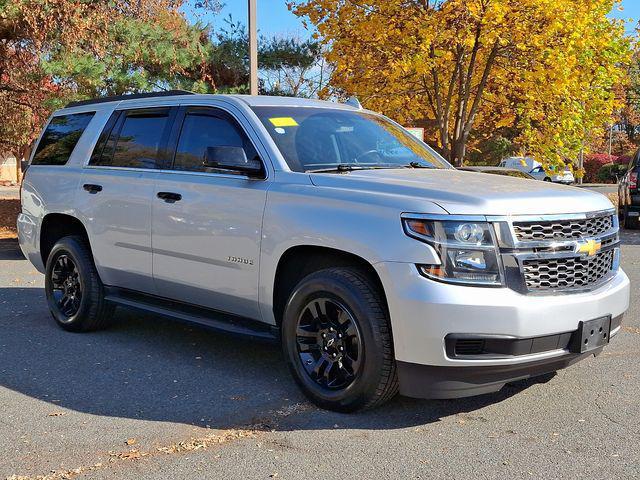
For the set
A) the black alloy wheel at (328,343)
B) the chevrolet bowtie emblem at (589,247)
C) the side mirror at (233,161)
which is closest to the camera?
the chevrolet bowtie emblem at (589,247)

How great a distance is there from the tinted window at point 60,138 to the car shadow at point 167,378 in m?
1.54

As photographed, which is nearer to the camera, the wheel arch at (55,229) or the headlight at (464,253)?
the headlight at (464,253)

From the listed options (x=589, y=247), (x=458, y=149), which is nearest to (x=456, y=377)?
(x=589, y=247)

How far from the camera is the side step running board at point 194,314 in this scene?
487 centimetres

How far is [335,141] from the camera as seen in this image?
205 inches

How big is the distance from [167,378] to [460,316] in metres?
2.29

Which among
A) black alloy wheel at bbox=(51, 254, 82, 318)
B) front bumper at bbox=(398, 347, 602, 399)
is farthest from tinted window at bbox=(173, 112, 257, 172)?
front bumper at bbox=(398, 347, 602, 399)

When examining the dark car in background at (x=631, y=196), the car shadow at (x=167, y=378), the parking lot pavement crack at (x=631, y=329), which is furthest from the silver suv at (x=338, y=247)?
the dark car in background at (x=631, y=196)

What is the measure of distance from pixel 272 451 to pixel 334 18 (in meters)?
12.1

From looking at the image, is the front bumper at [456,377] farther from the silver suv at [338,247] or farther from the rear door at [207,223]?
the rear door at [207,223]

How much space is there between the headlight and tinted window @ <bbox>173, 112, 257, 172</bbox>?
1.73 m

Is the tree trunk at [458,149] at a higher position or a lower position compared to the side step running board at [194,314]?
higher

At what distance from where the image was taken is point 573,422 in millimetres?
4250

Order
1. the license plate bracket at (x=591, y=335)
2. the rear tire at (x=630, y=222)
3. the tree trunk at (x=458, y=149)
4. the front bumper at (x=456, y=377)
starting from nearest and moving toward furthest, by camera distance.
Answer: the front bumper at (x=456, y=377) → the license plate bracket at (x=591, y=335) → the tree trunk at (x=458, y=149) → the rear tire at (x=630, y=222)
